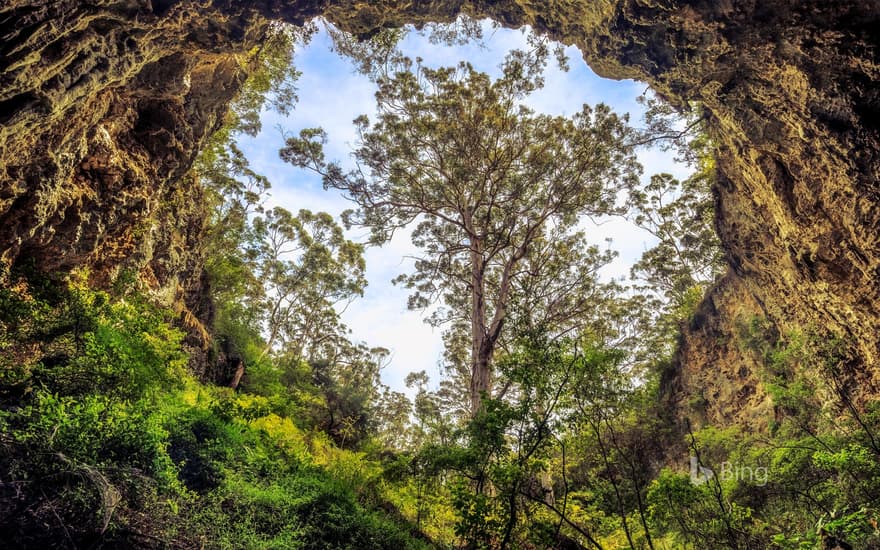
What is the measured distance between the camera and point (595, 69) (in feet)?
34.3

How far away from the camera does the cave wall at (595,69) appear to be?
4.82 m

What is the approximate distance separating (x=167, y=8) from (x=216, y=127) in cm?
482

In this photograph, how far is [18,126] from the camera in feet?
13.9

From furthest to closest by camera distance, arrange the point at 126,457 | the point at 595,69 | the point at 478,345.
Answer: the point at 478,345 → the point at 595,69 → the point at 126,457

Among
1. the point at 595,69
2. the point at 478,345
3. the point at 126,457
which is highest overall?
the point at 595,69

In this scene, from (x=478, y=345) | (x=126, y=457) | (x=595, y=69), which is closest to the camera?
(x=126, y=457)

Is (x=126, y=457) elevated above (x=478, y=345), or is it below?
below

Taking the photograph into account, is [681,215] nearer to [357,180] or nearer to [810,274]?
[810,274]

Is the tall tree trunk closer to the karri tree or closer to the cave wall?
the karri tree

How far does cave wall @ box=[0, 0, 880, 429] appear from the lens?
4820mm

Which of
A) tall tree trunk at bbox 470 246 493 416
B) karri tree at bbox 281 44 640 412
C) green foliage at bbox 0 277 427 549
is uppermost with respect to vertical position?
karri tree at bbox 281 44 640 412

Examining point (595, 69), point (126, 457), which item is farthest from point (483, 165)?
point (126, 457)

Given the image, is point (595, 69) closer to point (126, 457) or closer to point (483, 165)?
point (483, 165)

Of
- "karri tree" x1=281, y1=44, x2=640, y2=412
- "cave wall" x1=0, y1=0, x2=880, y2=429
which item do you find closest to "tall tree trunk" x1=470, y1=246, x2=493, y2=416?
"karri tree" x1=281, y1=44, x2=640, y2=412
